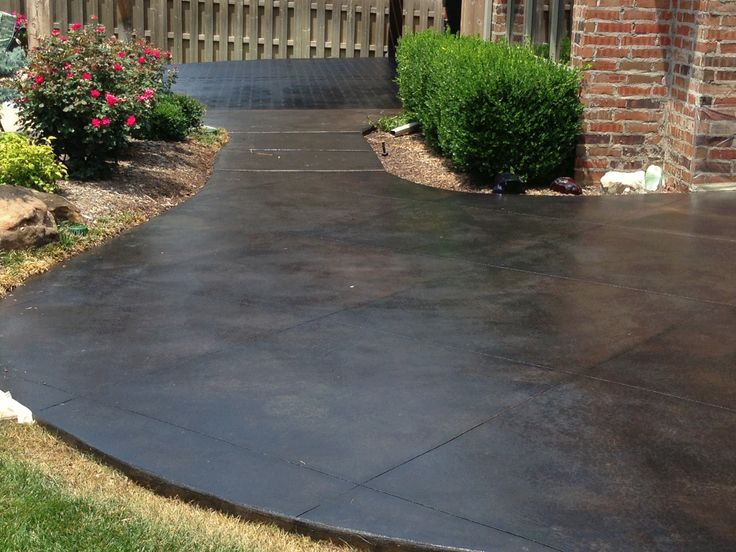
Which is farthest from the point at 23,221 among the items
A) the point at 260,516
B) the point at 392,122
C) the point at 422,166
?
the point at 392,122

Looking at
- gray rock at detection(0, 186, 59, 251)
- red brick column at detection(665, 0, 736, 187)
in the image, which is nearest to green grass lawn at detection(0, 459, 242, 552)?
gray rock at detection(0, 186, 59, 251)

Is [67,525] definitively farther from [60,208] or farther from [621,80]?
[621,80]

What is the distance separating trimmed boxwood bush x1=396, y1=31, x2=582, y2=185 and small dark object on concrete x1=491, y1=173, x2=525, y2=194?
19 cm

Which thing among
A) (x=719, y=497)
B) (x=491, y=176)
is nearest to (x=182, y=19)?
(x=491, y=176)

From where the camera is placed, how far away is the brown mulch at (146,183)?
10.1m

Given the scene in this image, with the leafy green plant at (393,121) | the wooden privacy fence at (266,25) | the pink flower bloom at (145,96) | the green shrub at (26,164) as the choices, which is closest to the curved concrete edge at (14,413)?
the green shrub at (26,164)

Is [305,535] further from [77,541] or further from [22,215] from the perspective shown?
[22,215]

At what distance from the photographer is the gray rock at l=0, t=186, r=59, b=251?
8391 millimetres

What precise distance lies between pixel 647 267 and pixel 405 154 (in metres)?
5.86

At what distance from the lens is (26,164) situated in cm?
957

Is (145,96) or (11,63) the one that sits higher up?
(11,63)

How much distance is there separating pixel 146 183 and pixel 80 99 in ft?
3.51

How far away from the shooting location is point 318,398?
5.71m

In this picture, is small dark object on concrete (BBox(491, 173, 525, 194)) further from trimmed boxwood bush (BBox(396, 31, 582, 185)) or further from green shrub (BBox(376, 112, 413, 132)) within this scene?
green shrub (BBox(376, 112, 413, 132))
